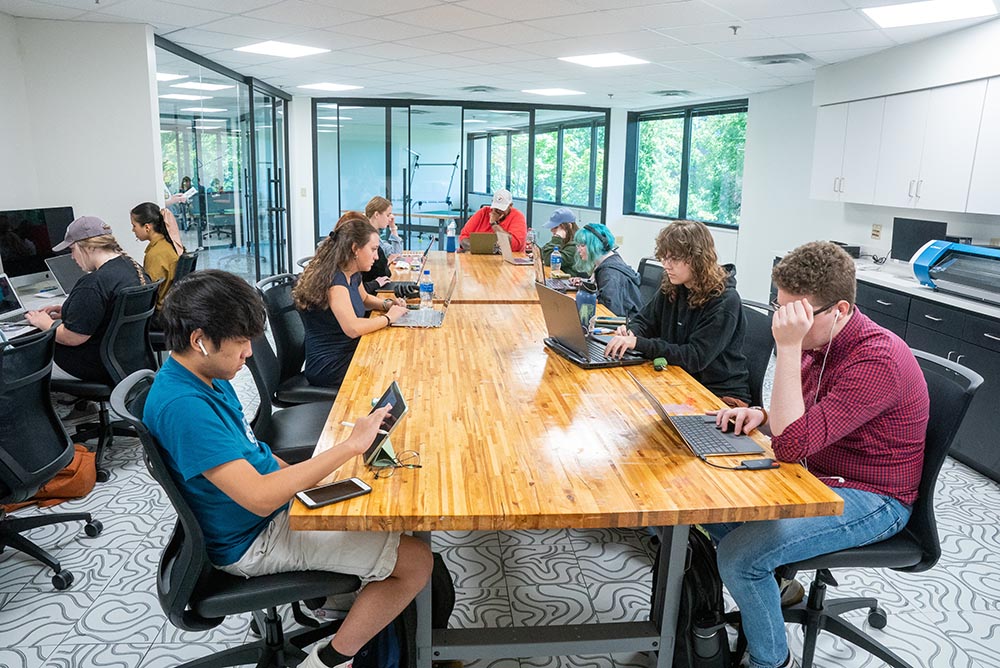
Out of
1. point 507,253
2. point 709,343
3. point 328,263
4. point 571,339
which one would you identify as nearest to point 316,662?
point 571,339

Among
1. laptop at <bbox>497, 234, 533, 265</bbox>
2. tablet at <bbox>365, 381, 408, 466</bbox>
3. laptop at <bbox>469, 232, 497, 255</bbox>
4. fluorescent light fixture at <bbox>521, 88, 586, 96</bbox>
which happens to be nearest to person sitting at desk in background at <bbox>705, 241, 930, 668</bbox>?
tablet at <bbox>365, 381, 408, 466</bbox>

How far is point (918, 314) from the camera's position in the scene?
4449 mm

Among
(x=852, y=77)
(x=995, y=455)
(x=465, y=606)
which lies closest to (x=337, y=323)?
(x=465, y=606)

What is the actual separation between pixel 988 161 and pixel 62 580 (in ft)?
18.3

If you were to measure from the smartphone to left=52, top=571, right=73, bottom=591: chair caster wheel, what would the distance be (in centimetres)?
167

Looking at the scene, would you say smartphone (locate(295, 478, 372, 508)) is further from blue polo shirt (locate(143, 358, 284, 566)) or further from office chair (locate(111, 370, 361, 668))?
office chair (locate(111, 370, 361, 668))

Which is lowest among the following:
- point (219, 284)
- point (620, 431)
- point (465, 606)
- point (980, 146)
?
point (465, 606)

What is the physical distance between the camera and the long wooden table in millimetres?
1595

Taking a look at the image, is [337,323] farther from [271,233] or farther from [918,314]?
[271,233]

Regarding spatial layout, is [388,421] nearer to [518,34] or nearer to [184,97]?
[518,34]

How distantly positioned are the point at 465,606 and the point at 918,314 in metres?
3.51

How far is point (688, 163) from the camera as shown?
980 centimetres

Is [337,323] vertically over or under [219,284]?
under

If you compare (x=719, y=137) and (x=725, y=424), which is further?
(x=719, y=137)
